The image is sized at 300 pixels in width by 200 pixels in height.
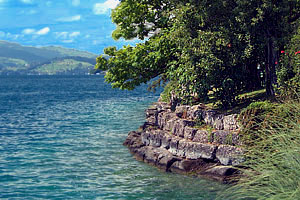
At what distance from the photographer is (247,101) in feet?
88.2

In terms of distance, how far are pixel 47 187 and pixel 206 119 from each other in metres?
10.7

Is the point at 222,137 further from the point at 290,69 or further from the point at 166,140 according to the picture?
the point at 290,69

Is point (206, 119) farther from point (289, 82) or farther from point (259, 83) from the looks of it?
point (259, 83)

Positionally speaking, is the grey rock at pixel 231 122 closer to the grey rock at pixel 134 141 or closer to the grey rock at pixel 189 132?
the grey rock at pixel 189 132

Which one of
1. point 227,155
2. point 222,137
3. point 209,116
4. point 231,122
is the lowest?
point 227,155

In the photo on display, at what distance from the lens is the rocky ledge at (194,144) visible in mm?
22031

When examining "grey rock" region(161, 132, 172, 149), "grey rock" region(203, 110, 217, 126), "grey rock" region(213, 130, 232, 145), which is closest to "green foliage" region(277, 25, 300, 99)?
"grey rock" region(203, 110, 217, 126)

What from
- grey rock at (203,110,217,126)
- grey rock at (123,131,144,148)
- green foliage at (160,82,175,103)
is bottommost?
grey rock at (123,131,144,148)

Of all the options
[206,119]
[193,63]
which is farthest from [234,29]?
[206,119]

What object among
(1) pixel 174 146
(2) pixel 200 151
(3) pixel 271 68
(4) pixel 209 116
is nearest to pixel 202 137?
(2) pixel 200 151

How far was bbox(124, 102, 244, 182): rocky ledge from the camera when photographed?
22.0 m

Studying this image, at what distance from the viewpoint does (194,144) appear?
24.1 metres

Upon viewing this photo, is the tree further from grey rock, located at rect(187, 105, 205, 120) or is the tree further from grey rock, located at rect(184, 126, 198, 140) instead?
grey rock, located at rect(184, 126, 198, 140)

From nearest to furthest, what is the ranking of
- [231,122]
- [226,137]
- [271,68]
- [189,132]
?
1. [226,137]
2. [231,122]
3. [189,132]
4. [271,68]
